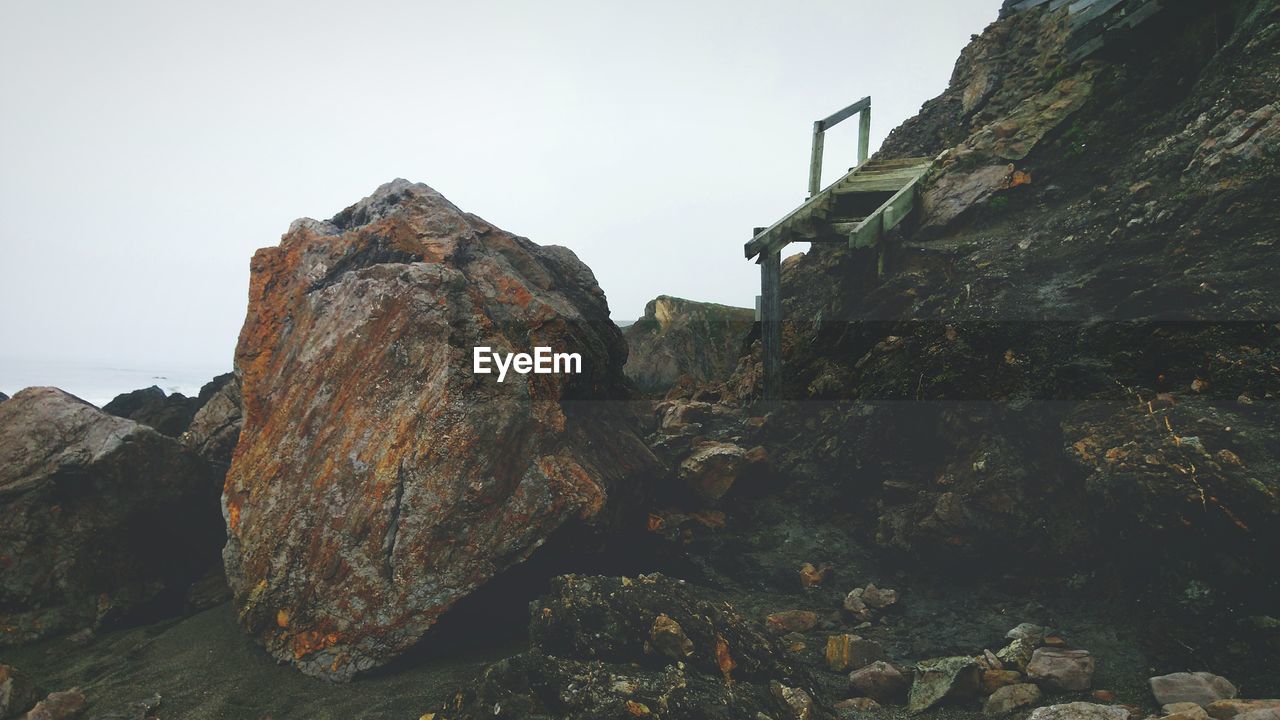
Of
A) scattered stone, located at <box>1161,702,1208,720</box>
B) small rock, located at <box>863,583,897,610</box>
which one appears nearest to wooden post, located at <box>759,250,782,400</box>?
small rock, located at <box>863,583,897,610</box>

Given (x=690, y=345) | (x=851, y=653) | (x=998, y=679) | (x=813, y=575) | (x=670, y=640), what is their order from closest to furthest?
(x=998, y=679)
(x=670, y=640)
(x=851, y=653)
(x=813, y=575)
(x=690, y=345)

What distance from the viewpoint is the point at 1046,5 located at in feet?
37.7

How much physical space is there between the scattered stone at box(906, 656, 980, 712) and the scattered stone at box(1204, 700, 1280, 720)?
4.47ft

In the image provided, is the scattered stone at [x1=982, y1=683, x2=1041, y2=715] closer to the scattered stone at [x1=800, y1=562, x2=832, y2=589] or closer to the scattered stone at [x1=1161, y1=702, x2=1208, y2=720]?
the scattered stone at [x1=1161, y1=702, x2=1208, y2=720]

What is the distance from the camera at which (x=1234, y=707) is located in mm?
3566

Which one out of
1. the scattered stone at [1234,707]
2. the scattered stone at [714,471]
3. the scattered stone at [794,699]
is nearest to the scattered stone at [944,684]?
the scattered stone at [794,699]

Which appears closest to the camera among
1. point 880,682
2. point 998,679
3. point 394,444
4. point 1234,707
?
point 1234,707

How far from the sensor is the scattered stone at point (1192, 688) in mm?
3990

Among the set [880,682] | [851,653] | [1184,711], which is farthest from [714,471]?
[1184,711]

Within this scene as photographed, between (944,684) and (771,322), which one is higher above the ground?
(771,322)

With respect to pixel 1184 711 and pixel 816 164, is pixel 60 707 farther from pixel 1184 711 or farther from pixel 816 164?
pixel 816 164

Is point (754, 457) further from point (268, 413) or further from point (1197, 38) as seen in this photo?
point (1197, 38)

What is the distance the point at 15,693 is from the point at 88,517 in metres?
2.43

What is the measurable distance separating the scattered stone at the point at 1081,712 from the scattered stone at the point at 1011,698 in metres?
0.31
